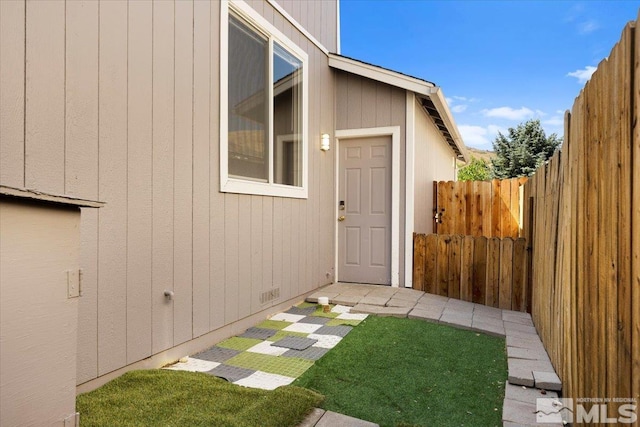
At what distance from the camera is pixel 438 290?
573 cm

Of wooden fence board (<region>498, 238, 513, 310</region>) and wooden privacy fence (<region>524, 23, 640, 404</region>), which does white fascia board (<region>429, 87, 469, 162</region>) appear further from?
wooden privacy fence (<region>524, 23, 640, 404</region>)

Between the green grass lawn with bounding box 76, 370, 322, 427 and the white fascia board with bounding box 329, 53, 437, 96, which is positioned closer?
the green grass lawn with bounding box 76, 370, 322, 427

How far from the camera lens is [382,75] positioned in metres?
5.81

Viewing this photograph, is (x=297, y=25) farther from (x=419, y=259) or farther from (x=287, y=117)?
(x=419, y=259)

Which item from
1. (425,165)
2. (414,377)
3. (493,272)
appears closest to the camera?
(414,377)

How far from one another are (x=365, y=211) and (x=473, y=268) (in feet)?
5.79

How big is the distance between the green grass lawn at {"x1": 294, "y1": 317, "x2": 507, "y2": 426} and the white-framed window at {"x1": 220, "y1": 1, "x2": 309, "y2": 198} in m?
1.84

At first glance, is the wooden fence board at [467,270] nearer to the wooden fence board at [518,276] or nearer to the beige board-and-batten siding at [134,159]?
the wooden fence board at [518,276]

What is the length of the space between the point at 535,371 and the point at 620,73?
2161 millimetres

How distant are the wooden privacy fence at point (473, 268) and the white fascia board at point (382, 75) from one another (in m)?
2.10

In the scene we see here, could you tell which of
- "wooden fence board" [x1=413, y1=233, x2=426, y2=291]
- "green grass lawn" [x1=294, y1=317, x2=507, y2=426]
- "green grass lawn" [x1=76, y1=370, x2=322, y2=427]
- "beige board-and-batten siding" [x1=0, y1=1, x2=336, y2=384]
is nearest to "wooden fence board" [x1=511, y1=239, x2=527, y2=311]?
"wooden fence board" [x1=413, y1=233, x2=426, y2=291]

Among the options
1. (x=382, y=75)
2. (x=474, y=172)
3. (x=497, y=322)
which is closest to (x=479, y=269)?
(x=497, y=322)

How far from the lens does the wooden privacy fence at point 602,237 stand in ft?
4.25

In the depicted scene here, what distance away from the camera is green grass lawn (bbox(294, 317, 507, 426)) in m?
2.38
